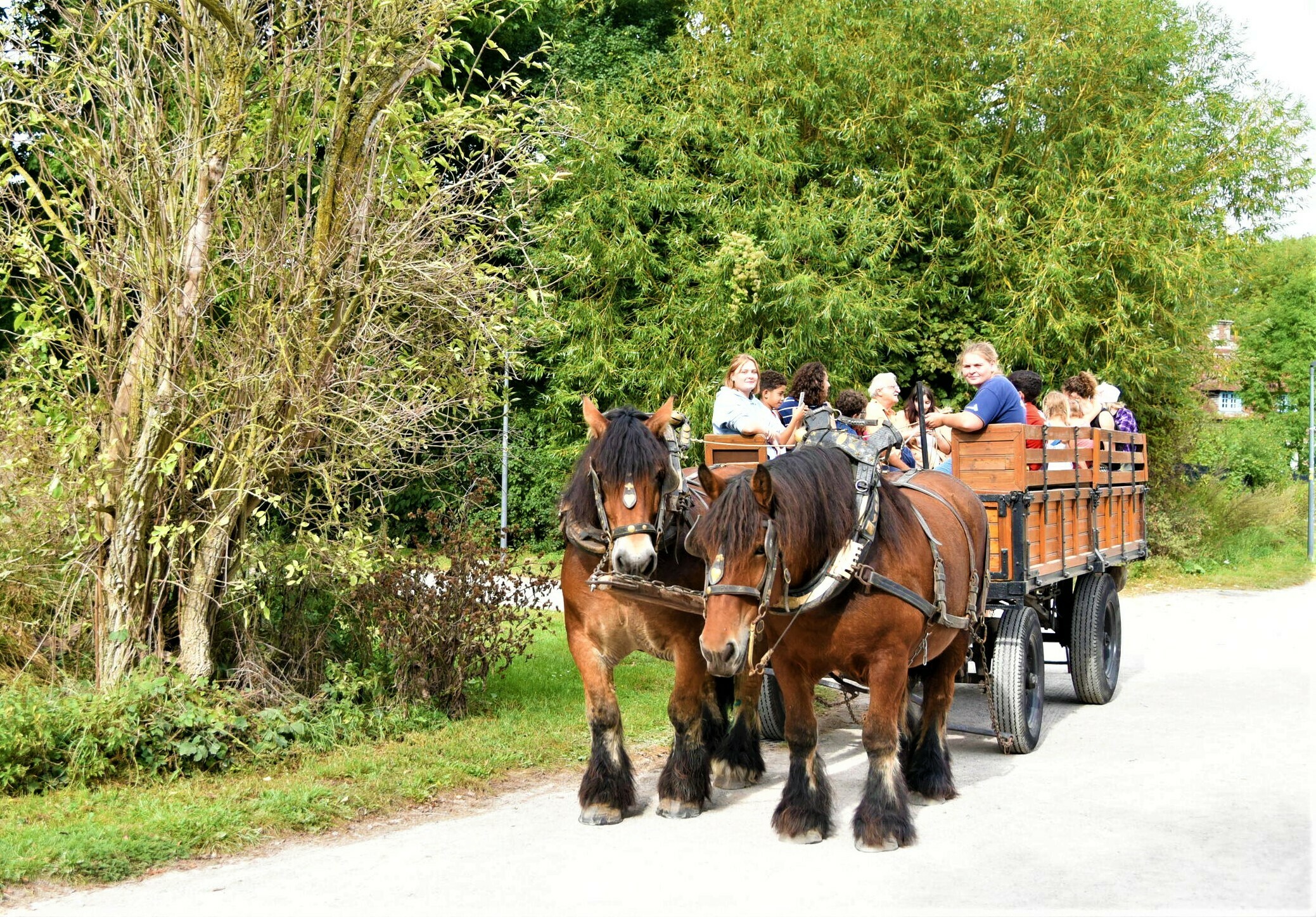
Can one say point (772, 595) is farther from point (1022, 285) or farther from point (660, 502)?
point (1022, 285)

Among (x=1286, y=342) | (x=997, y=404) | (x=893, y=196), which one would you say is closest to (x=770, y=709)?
(x=997, y=404)

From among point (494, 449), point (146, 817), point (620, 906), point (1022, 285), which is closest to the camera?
point (620, 906)

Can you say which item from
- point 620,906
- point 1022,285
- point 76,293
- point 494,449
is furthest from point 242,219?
point 1022,285

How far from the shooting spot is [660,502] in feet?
17.6

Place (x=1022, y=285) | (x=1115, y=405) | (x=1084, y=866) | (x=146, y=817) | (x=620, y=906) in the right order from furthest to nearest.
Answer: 1. (x=1022, y=285)
2. (x=1115, y=405)
3. (x=146, y=817)
4. (x=1084, y=866)
5. (x=620, y=906)

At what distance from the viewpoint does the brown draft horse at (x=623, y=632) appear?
536cm

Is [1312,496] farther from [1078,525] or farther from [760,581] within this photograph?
[760,581]

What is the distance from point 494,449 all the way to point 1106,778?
4.01 m

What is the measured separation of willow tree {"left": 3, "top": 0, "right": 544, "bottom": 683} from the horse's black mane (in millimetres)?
2412

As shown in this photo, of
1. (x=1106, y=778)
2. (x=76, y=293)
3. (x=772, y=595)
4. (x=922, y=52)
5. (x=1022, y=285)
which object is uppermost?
(x=922, y=52)

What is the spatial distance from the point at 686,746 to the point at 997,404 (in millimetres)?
3090

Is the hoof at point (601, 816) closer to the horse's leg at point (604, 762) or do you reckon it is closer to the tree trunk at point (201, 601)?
the horse's leg at point (604, 762)

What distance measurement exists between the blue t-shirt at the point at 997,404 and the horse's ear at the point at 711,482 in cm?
280

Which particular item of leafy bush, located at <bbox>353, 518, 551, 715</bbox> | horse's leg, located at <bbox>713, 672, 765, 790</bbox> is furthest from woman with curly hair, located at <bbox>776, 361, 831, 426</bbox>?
horse's leg, located at <bbox>713, 672, 765, 790</bbox>
